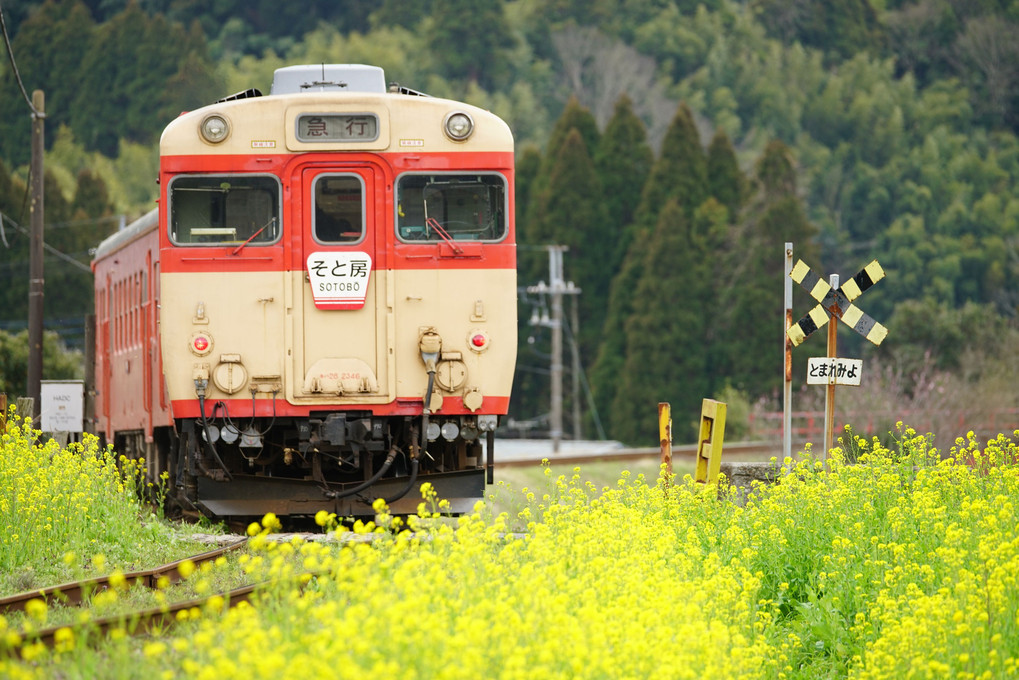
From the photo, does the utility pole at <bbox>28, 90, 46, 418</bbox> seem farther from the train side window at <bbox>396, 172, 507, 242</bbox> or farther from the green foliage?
the train side window at <bbox>396, 172, 507, 242</bbox>

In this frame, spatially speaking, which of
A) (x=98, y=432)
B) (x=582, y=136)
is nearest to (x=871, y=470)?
(x=98, y=432)

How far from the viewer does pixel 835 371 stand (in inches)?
513

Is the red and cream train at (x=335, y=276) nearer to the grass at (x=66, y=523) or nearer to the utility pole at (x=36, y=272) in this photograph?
the grass at (x=66, y=523)

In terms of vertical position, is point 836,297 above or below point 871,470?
above

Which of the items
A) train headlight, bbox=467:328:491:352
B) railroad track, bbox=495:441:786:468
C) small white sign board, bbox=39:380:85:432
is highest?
train headlight, bbox=467:328:491:352

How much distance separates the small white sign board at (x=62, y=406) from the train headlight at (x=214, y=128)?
19.0ft

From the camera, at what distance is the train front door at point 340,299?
1296cm

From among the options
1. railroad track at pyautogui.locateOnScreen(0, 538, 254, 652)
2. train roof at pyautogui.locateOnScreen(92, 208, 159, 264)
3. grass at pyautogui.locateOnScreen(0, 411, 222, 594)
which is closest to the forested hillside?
train roof at pyautogui.locateOnScreen(92, 208, 159, 264)

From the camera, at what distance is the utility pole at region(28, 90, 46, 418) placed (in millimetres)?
21766

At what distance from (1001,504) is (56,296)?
50.3 m

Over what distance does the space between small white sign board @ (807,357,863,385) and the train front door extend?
361cm

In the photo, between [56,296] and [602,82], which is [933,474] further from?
[602,82]

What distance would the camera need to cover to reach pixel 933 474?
1088 centimetres

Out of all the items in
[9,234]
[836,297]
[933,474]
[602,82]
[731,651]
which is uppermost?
[602,82]
